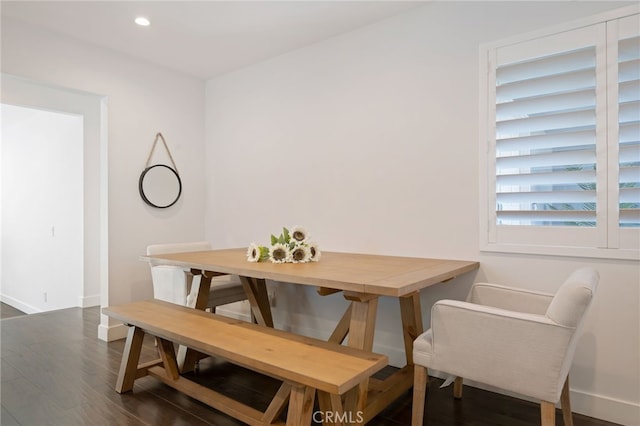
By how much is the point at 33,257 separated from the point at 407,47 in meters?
5.65

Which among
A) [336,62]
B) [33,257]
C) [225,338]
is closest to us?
[225,338]

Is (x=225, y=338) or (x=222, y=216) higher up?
(x=222, y=216)

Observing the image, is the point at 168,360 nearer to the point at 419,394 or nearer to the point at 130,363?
the point at 130,363

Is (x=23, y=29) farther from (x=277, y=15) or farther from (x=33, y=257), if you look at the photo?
(x=33, y=257)

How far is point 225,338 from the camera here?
6.19 ft

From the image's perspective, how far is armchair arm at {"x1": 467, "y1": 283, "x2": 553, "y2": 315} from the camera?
77.5 inches

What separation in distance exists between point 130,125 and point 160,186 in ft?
2.00

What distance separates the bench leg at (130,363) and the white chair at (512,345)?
1.67 meters

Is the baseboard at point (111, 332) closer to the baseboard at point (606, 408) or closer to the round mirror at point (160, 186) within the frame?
the round mirror at point (160, 186)

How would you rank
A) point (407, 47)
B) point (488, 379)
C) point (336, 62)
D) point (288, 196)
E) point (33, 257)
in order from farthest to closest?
1. point (33, 257)
2. point (288, 196)
3. point (336, 62)
4. point (407, 47)
5. point (488, 379)

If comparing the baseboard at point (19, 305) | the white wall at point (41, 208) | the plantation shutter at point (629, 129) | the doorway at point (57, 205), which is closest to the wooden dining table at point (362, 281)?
the plantation shutter at point (629, 129)

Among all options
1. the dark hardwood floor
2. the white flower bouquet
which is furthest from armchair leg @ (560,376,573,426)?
the white flower bouquet

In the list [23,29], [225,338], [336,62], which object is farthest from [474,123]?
[23,29]

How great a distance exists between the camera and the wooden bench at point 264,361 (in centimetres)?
151
